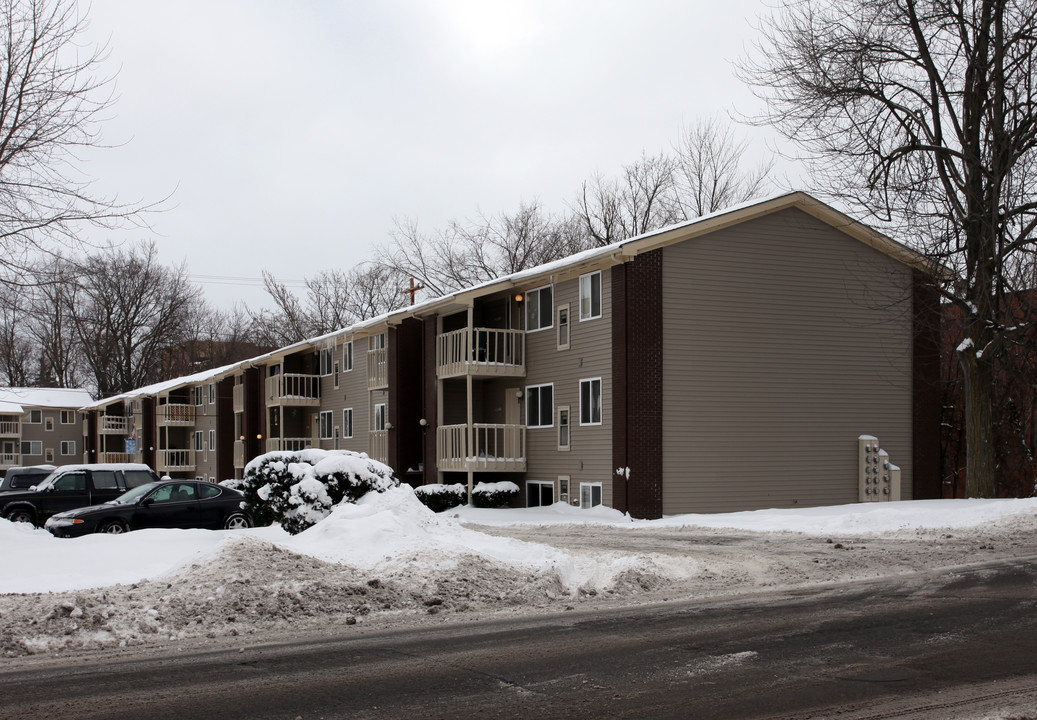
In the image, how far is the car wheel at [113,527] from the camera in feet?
64.6

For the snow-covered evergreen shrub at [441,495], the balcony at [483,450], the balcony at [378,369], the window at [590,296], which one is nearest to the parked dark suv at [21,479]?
the balcony at [378,369]

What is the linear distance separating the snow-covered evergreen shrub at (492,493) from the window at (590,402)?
369 cm

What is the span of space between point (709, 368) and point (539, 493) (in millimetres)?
6763

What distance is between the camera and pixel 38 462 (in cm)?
8375

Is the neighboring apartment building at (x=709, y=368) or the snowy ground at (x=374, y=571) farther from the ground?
the neighboring apartment building at (x=709, y=368)

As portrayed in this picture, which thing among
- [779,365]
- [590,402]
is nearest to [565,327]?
[590,402]

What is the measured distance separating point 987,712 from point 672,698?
7.00ft

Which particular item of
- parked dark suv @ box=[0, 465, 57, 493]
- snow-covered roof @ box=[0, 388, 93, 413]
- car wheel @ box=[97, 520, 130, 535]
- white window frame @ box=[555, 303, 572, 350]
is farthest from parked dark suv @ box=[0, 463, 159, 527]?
snow-covered roof @ box=[0, 388, 93, 413]

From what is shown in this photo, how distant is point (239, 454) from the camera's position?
49.9 metres

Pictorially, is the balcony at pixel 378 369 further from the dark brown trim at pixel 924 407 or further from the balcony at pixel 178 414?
the balcony at pixel 178 414

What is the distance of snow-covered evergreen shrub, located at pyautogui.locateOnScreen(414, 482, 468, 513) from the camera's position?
29125 millimetres

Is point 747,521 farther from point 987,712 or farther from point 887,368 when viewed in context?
point 987,712

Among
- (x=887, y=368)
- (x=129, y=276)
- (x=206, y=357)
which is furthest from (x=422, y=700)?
(x=206, y=357)

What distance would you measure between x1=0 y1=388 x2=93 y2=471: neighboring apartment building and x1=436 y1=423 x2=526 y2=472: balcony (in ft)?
198
